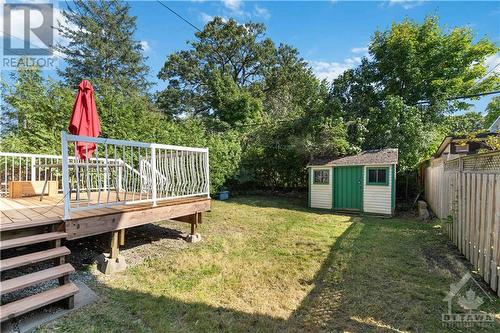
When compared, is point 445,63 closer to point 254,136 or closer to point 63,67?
point 254,136

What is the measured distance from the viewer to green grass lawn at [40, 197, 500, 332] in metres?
2.43

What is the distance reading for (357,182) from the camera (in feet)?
27.7

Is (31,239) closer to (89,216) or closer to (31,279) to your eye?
(31,279)

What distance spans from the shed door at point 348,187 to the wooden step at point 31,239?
7822 millimetres

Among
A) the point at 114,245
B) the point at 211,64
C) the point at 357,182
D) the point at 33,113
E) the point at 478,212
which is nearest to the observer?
the point at 478,212

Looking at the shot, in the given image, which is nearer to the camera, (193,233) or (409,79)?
(193,233)

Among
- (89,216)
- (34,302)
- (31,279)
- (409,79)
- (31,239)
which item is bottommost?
(34,302)

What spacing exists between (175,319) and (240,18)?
23546mm

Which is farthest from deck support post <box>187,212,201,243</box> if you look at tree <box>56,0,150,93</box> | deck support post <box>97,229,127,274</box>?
tree <box>56,0,150,93</box>

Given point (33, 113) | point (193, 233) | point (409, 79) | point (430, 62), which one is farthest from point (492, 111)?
point (33, 113)

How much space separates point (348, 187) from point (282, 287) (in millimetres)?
6196

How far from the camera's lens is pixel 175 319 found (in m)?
2.50

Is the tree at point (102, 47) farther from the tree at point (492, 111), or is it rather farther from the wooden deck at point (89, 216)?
the tree at point (492, 111)

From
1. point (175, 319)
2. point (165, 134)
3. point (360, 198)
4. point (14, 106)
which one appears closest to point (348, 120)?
point (360, 198)
